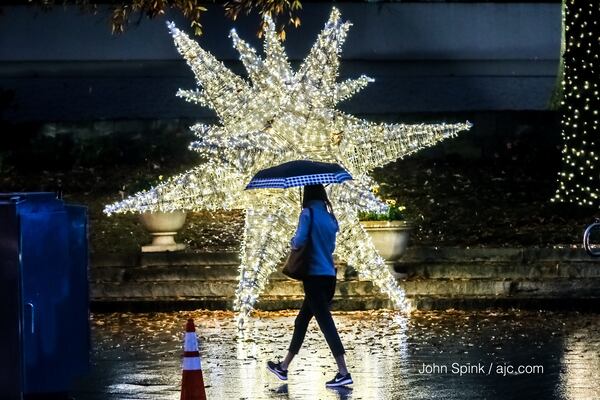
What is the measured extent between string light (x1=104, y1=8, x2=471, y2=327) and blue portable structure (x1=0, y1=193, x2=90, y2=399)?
193 inches

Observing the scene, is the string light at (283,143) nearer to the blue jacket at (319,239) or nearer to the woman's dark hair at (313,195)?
the woman's dark hair at (313,195)

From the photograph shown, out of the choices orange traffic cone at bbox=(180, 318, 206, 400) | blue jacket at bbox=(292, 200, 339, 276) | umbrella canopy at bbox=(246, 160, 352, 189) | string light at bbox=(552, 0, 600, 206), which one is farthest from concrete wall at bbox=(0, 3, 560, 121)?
orange traffic cone at bbox=(180, 318, 206, 400)

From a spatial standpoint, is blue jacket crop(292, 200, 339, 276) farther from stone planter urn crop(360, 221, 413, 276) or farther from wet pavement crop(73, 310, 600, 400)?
stone planter urn crop(360, 221, 413, 276)

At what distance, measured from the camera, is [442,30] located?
26.8m

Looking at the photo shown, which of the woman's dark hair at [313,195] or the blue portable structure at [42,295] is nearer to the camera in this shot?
the blue portable structure at [42,295]

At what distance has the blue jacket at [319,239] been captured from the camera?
12.4 m

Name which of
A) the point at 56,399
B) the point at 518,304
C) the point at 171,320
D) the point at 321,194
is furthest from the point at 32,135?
the point at 56,399

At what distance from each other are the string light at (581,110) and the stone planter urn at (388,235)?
4.22 metres

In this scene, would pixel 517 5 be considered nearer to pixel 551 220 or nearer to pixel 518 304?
pixel 551 220

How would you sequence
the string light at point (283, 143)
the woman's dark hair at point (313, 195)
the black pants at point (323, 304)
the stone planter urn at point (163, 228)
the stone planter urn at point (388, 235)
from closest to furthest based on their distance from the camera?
the black pants at point (323, 304) < the woman's dark hair at point (313, 195) < the string light at point (283, 143) < the stone planter urn at point (388, 235) < the stone planter urn at point (163, 228)

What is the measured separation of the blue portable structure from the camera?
396 inches

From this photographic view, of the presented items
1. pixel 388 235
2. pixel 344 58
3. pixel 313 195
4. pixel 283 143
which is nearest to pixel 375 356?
pixel 313 195

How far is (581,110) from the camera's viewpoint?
2184 cm

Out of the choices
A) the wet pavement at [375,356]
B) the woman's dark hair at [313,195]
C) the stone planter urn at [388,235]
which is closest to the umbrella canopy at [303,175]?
the woman's dark hair at [313,195]
